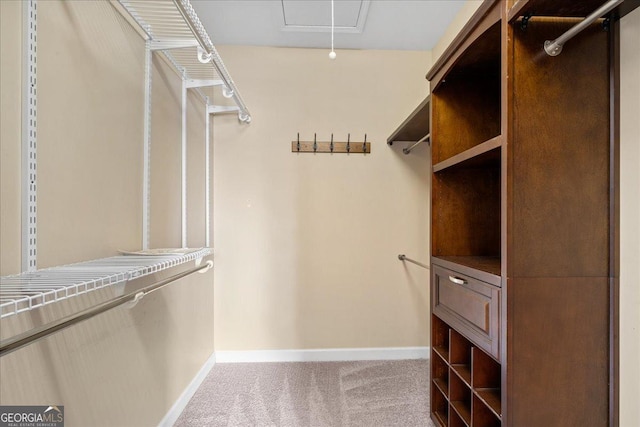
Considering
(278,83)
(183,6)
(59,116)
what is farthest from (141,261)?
(278,83)

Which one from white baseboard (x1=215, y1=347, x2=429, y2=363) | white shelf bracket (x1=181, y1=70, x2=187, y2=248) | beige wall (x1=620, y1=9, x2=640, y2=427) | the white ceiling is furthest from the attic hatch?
white baseboard (x1=215, y1=347, x2=429, y2=363)

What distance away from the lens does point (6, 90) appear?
2.75ft

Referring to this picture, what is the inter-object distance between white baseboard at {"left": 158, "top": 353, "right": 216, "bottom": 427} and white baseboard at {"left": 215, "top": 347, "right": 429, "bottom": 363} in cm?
15

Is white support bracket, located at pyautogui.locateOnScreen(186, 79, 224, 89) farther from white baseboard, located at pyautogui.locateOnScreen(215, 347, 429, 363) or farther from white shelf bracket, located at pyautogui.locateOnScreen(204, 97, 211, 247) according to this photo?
white baseboard, located at pyautogui.locateOnScreen(215, 347, 429, 363)

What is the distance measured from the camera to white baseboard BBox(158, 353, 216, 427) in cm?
165

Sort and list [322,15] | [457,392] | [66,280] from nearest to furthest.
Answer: [66,280], [457,392], [322,15]

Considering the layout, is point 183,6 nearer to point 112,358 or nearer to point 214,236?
point 112,358

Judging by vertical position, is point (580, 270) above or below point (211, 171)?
below

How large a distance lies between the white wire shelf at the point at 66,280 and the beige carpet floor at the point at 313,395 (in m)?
1.07

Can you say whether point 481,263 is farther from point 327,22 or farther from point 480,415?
point 327,22

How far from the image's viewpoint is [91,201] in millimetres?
1154

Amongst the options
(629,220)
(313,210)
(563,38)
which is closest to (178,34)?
(313,210)

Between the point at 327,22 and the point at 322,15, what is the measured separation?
0.28 feet

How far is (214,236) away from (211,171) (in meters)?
0.49
